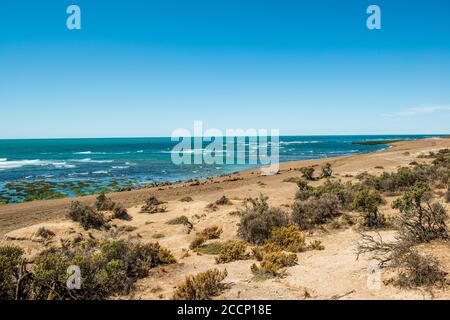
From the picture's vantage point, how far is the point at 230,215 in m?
15.4

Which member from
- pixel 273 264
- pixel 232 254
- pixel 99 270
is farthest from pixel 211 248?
pixel 99 270

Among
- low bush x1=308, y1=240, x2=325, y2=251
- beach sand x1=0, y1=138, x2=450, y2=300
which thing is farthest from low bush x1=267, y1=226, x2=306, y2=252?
beach sand x1=0, y1=138, x2=450, y2=300

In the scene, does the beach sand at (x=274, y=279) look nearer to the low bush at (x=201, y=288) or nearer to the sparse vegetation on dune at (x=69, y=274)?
the low bush at (x=201, y=288)

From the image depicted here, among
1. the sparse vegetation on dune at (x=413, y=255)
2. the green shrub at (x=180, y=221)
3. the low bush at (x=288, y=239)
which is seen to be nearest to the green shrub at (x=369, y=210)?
the sparse vegetation on dune at (x=413, y=255)

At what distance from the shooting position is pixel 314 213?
41.7 ft

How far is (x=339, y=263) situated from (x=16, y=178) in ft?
155

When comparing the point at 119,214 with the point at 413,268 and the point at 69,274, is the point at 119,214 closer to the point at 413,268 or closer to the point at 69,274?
the point at 69,274

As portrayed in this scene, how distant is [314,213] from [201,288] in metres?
7.20

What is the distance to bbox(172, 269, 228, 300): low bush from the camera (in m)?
6.86

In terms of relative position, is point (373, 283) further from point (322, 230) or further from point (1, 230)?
point (1, 230)

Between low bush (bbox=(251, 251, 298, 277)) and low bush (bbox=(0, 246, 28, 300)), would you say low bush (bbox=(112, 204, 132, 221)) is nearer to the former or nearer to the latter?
low bush (bbox=(0, 246, 28, 300))

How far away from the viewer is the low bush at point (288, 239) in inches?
393
